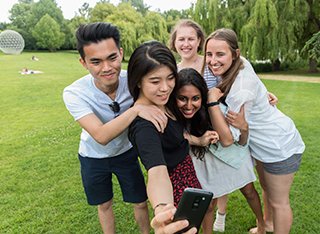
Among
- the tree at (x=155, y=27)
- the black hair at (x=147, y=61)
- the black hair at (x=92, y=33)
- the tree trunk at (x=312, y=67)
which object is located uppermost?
the black hair at (x=92, y=33)

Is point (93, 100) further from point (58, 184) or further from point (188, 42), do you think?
point (58, 184)

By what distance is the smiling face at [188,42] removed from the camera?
2.55 meters

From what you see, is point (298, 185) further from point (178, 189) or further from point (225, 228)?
point (178, 189)

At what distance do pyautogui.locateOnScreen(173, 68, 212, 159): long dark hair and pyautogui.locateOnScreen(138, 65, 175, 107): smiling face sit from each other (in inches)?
6.6

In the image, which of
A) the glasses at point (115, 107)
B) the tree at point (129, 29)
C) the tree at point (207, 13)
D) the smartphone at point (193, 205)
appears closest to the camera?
the smartphone at point (193, 205)

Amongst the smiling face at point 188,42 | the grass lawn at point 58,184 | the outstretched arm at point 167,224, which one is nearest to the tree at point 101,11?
the grass lawn at point 58,184

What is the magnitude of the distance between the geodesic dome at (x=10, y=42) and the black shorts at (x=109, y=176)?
3847cm

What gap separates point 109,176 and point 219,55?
3.50ft

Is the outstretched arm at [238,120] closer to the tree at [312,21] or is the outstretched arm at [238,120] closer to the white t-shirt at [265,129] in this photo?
the white t-shirt at [265,129]

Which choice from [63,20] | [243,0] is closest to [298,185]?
[243,0]

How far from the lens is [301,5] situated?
13.0 metres

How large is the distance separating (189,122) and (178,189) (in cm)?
38

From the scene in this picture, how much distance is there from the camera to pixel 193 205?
0.95 meters

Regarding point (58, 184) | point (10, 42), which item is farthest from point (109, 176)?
point (10, 42)
